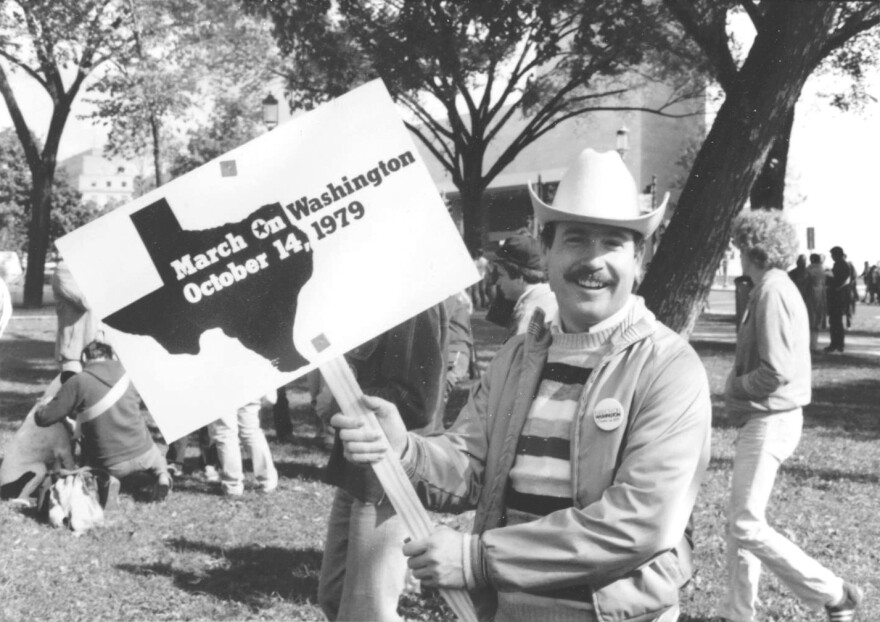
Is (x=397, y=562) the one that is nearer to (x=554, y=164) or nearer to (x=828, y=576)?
(x=828, y=576)

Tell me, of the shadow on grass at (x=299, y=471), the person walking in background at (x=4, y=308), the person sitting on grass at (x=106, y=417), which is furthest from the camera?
the shadow on grass at (x=299, y=471)

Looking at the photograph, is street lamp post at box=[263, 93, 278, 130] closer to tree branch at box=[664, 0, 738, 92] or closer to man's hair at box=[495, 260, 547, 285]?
tree branch at box=[664, 0, 738, 92]

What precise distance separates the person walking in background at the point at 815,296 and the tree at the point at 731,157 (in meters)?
11.7

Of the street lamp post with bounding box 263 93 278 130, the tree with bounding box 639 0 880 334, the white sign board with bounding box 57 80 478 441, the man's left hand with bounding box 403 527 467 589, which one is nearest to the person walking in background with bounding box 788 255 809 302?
the street lamp post with bounding box 263 93 278 130

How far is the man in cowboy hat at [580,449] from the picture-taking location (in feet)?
6.47

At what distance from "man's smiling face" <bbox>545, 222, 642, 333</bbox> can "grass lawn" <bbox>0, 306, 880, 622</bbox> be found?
10.1ft

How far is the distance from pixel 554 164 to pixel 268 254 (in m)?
47.6

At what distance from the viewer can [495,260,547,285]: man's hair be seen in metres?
Result: 5.12

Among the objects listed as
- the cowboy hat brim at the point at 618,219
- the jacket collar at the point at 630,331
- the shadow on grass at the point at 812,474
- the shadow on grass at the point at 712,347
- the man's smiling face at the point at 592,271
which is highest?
the cowboy hat brim at the point at 618,219

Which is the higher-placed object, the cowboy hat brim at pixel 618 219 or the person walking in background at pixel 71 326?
the cowboy hat brim at pixel 618 219

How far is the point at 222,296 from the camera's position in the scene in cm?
→ 231

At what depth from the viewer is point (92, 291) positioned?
2.27 meters

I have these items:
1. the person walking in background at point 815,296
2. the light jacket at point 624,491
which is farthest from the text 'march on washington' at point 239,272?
the person walking in background at point 815,296

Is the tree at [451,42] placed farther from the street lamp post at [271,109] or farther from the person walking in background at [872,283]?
the person walking in background at [872,283]
